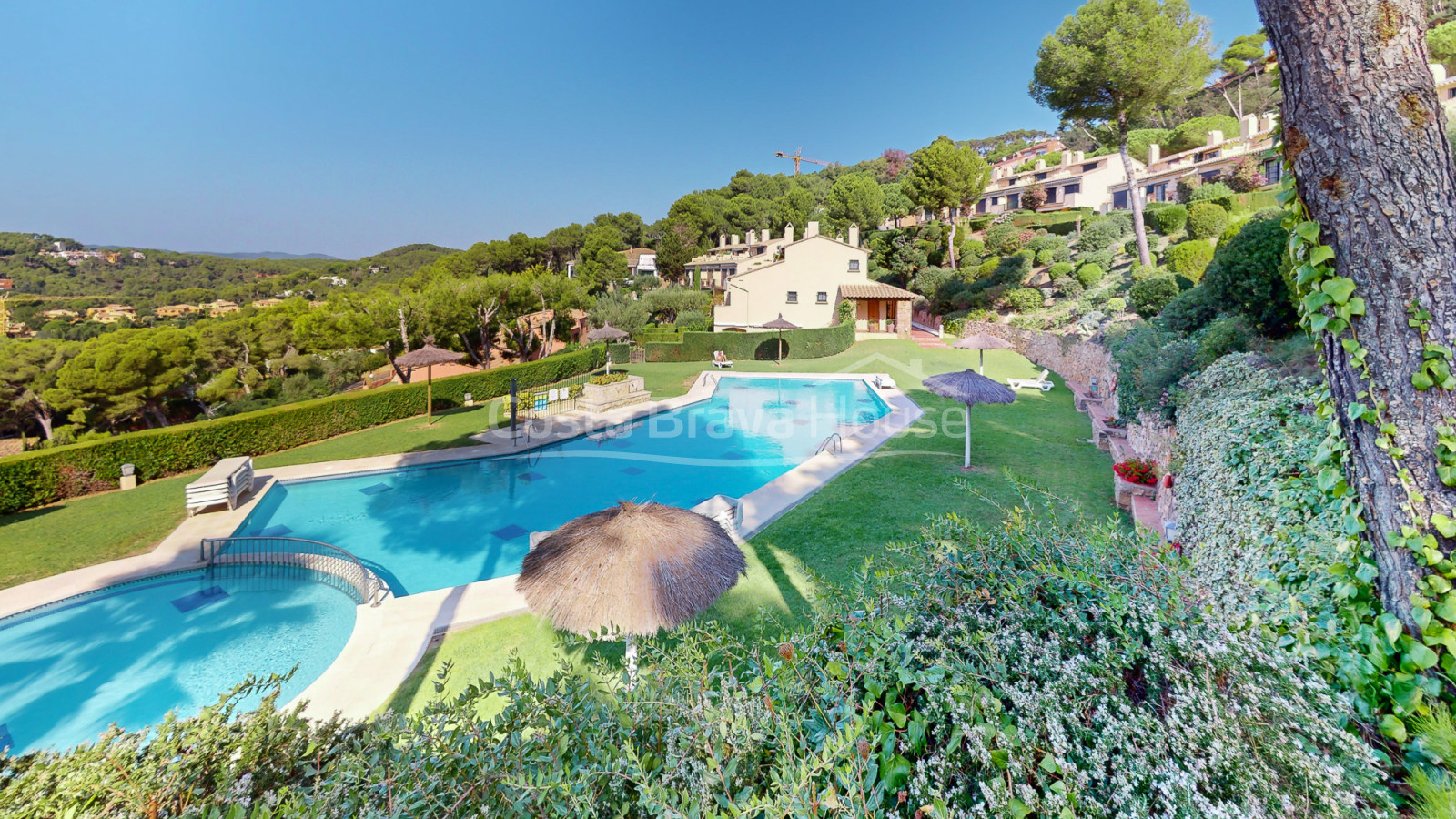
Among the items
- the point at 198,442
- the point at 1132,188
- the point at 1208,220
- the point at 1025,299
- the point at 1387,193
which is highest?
the point at 1132,188

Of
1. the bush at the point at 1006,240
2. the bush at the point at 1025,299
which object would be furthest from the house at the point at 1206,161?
the bush at the point at 1025,299

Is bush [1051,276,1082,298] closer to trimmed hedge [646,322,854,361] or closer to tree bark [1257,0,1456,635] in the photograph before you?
trimmed hedge [646,322,854,361]

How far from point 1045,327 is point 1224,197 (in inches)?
512

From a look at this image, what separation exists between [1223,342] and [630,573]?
9.88 metres

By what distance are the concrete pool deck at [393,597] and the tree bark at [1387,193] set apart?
5723mm

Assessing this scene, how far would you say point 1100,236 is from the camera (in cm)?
3216

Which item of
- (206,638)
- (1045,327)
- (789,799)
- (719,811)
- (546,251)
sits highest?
(546,251)

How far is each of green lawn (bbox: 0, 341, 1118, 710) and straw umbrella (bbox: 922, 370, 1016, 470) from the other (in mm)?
1297

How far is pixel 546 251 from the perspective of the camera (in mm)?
62281

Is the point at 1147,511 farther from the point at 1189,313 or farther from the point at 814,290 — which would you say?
the point at 814,290

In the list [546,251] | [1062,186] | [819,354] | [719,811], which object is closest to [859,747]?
[719,811]

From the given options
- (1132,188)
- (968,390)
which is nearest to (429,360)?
(968,390)

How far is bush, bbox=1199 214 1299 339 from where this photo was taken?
30.4 ft

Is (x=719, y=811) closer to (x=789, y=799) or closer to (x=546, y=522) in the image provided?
(x=789, y=799)
